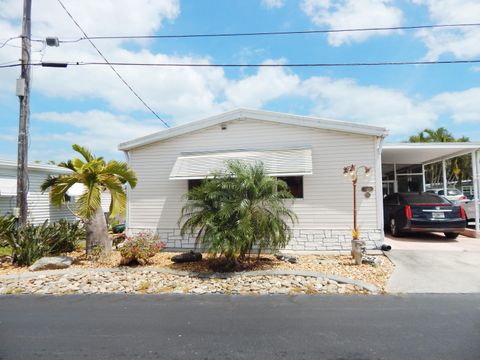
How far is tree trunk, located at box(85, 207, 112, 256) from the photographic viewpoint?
9.09 m

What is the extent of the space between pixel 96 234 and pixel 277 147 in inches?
225

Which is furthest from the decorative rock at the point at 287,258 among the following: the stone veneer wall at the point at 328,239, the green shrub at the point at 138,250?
the green shrub at the point at 138,250

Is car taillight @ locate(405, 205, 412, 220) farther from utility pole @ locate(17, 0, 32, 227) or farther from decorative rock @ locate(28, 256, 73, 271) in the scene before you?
utility pole @ locate(17, 0, 32, 227)

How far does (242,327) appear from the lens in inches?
175

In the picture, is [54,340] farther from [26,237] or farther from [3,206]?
[3,206]

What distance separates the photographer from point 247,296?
6078 millimetres

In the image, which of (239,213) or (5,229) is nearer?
(239,213)

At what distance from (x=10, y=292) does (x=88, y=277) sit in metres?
1.46

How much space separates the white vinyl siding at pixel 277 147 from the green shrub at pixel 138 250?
1.65m

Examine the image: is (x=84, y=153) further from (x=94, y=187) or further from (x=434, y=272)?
(x=434, y=272)

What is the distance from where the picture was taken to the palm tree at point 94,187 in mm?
8727

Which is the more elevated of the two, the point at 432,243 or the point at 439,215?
the point at 439,215

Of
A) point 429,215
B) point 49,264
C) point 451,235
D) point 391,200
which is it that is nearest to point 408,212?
point 429,215

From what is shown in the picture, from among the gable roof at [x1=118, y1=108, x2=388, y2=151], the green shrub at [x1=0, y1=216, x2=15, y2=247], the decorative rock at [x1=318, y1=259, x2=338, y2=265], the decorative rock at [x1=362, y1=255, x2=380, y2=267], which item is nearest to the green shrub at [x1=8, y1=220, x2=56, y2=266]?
the green shrub at [x1=0, y1=216, x2=15, y2=247]
